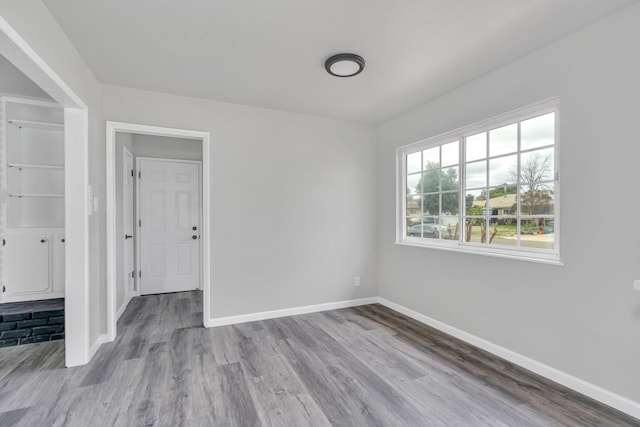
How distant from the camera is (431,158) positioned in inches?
137

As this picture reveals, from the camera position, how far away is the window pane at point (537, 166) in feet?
7.60

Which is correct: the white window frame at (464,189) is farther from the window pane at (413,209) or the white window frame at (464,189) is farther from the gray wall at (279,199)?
the gray wall at (279,199)

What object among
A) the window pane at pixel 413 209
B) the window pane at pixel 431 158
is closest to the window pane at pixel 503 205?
the window pane at pixel 431 158

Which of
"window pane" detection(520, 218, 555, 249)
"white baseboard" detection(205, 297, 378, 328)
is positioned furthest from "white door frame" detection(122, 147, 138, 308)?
"window pane" detection(520, 218, 555, 249)

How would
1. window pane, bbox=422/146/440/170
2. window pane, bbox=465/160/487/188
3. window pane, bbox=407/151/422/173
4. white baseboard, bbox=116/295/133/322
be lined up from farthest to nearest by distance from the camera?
window pane, bbox=407/151/422/173
white baseboard, bbox=116/295/133/322
window pane, bbox=422/146/440/170
window pane, bbox=465/160/487/188

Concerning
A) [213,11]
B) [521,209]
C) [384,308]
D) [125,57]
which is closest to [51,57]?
[125,57]

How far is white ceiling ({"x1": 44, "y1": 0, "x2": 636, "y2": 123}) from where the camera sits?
1.85 meters

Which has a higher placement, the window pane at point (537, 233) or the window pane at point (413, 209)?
the window pane at point (413, 209)

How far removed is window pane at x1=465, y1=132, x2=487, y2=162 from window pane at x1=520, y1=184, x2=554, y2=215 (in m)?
0.55

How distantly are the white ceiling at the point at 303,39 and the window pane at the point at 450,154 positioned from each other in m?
0.56

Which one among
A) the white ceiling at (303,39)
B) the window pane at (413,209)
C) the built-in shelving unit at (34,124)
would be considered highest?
the white ceiling at (303,39)

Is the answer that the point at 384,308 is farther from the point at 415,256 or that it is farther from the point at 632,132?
the point at 632,132

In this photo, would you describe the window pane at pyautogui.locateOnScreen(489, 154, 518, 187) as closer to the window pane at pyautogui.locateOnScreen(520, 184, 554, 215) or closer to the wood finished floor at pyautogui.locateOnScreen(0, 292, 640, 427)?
the window pane at pyautogui.locateOnScreen(520, 184, 554, 215)

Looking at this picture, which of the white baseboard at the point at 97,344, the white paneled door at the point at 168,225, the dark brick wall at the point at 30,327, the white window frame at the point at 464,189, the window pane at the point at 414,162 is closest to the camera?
the white window frame at the point at 464,189
